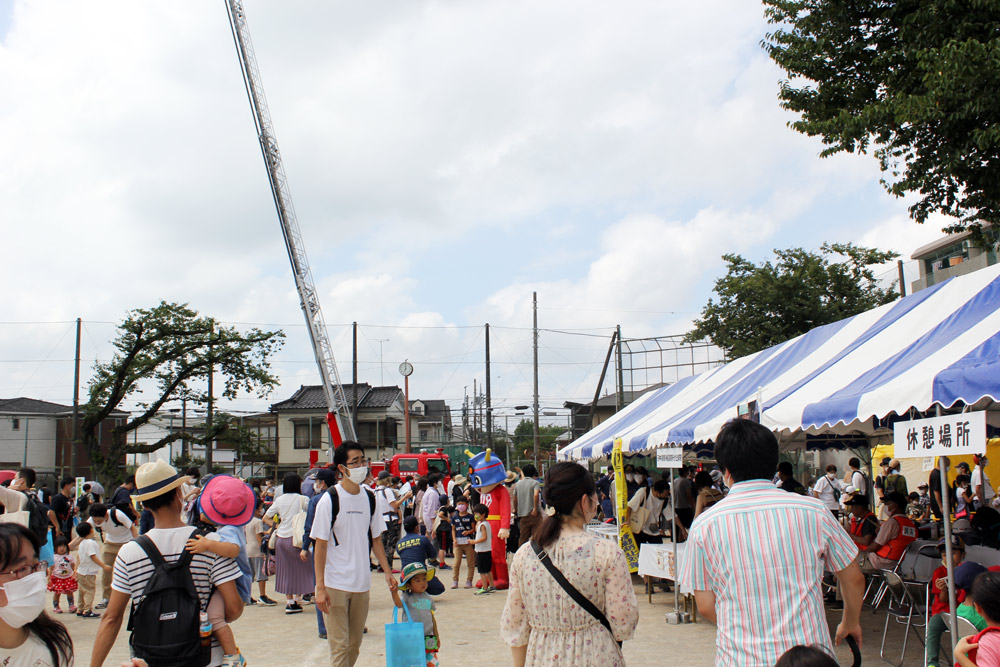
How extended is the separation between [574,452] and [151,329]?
1970 centimetres

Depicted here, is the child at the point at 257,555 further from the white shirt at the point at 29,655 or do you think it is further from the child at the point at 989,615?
the child at the point at 989,615

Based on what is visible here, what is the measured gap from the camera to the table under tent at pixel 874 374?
16.0 feet

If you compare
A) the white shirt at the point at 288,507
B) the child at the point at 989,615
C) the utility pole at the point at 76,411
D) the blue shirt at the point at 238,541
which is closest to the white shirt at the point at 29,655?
the blue shirt at the point at 238,541

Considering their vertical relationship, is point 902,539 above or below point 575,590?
below

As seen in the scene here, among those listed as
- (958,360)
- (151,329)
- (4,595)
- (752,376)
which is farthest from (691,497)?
(151,329)

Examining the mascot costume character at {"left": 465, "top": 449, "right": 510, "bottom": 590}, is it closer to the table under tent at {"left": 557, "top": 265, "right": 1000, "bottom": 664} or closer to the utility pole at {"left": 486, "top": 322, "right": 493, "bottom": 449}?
the table under tent at {"left": 557, "top": 265, "right": 1000, "bottom": 664}

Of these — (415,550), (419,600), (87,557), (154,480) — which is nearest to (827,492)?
(415,550)

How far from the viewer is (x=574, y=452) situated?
580 inches

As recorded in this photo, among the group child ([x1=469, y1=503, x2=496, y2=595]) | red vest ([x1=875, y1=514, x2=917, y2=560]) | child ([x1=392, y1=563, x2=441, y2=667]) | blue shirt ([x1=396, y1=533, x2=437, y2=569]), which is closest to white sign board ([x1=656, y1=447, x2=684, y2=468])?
red vest ([x1=875, y1=514, x2=917, y2=560])

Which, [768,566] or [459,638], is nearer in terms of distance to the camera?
[768,566]

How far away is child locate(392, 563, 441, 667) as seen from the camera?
5.58 m

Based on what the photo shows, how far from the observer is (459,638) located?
8102 mm

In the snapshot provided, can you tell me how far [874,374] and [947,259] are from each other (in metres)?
33.1

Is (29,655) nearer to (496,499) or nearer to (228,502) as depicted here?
(228,502)
